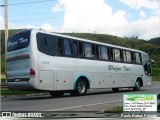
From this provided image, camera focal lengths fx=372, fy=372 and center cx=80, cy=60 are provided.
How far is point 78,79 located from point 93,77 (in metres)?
1.35

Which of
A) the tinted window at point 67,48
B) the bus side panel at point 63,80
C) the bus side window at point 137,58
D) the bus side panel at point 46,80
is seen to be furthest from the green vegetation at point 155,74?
the bus side panel at point 46,80

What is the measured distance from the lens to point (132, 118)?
7.76 metres

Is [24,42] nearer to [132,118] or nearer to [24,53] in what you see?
[24,53]

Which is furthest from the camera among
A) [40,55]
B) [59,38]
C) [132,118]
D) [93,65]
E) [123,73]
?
[123,73]

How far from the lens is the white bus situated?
669 inches

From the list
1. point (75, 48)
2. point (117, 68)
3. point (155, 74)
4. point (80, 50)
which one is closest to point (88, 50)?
point (80, 50)

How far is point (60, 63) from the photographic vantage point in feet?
59.0

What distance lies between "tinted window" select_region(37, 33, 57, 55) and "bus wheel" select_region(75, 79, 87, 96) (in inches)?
98.3

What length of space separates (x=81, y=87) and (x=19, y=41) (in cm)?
422

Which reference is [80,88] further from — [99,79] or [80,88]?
[99,79]

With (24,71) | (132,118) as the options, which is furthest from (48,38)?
(132,118)

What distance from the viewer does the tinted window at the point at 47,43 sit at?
17188mm

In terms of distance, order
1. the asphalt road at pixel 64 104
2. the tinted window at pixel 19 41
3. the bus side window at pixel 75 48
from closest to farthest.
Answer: the asphalt road at pixel 64 104 → the tinted window at pixel 19 41 → the bus side window at pixel 75 48

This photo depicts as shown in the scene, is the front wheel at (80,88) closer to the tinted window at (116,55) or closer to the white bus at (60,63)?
the white bus at (60,63)
